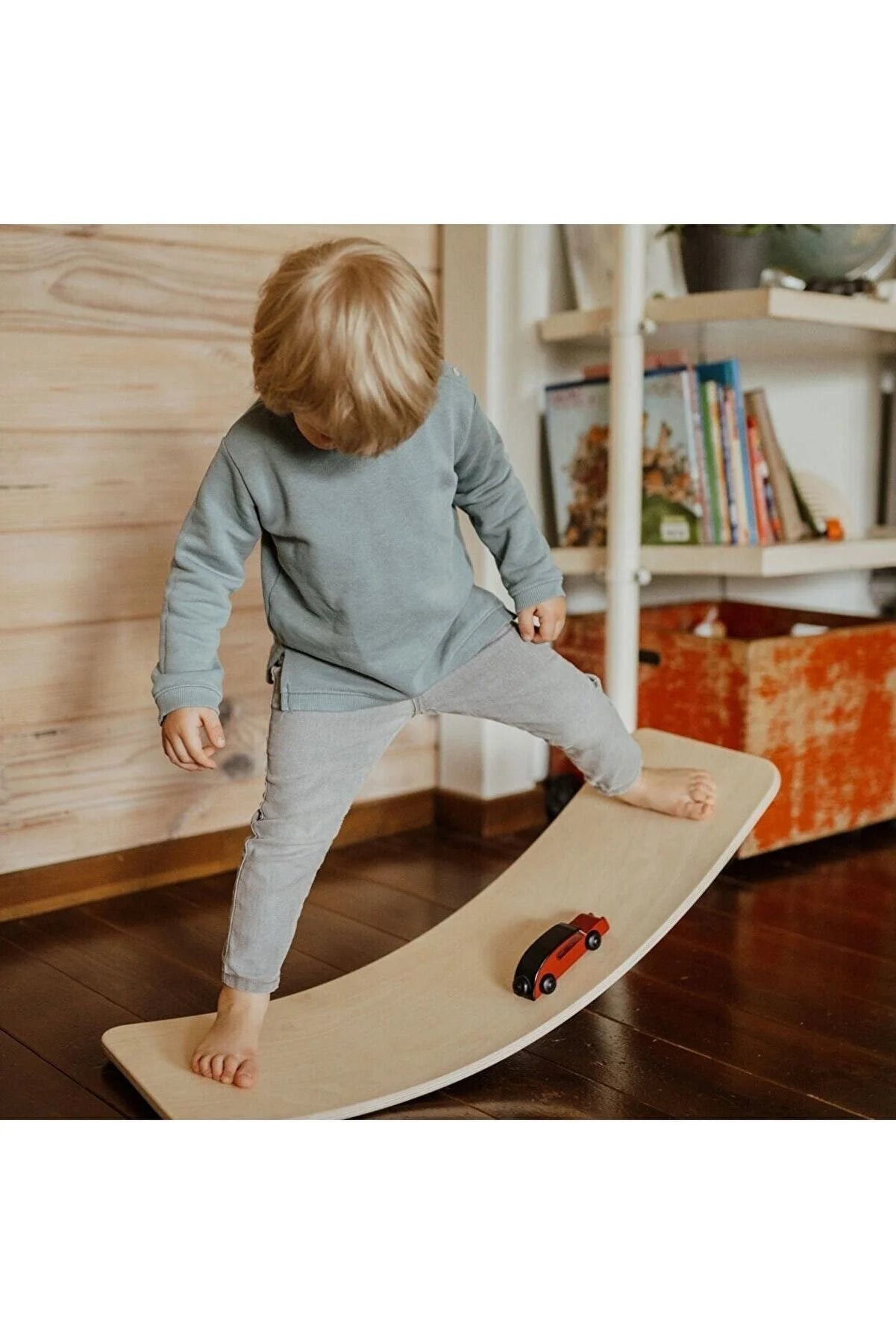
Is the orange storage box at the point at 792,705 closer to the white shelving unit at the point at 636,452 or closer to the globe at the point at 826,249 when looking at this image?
the white shelving unit at the point at 636,452

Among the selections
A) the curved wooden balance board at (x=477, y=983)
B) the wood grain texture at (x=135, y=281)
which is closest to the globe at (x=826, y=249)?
the wood grain texture at (x=135, y=281)

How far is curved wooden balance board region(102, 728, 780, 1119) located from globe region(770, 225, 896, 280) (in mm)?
685

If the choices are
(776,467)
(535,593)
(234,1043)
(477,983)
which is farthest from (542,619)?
(776,467)

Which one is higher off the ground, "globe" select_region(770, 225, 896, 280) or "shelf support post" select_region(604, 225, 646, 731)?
"globe" select_region(770, 225, 896, 280)

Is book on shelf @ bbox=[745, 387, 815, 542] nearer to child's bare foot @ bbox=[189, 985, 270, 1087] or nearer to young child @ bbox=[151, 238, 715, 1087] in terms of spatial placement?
young child @ bbox=[151, 238, 715, 1087]

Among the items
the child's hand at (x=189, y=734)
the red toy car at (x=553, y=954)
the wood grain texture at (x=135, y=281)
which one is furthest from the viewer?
the wood grain texture at (x=135, y=281)

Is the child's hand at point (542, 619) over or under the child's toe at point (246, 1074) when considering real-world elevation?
over

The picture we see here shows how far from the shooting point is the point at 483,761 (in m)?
1.87

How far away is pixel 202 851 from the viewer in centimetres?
169

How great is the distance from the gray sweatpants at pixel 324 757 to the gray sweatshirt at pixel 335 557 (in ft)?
0.07

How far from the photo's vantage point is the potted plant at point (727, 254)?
5.39 ft

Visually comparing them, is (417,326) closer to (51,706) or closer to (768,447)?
(51,706)

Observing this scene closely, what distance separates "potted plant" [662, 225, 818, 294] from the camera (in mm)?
1644

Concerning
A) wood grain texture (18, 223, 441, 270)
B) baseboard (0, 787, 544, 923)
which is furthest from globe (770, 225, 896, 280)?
baseboard (0, 787, 544, 923)
